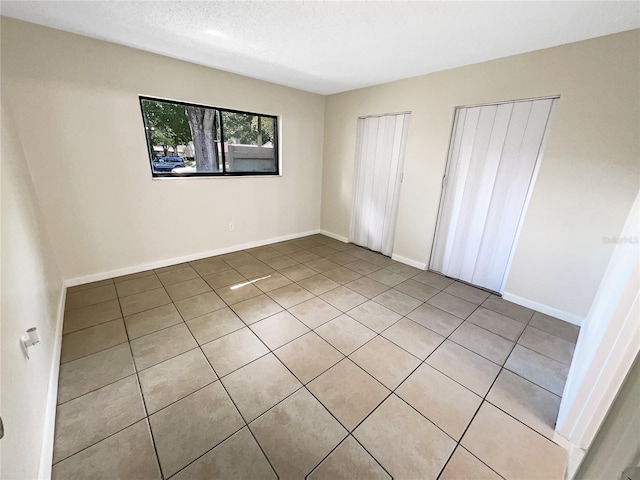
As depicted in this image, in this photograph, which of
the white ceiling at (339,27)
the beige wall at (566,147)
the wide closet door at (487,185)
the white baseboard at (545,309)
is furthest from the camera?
the wide closet door at (487,185)

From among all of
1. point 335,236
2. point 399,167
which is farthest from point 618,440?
point 335,236

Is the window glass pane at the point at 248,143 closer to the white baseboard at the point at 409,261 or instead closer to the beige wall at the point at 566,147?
the beige wall at the point at 566,147

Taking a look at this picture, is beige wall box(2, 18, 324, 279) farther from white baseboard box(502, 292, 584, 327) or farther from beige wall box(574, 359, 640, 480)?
beige wall box(574, 359, 640, 480)

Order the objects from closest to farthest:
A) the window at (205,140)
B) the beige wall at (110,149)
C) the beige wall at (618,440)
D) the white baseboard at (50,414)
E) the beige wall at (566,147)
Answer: the beige wall at (618,440), the white baseboard at (50,414), the beige wall at (566,147), the beige wall at (110,149), the window at (205,140)

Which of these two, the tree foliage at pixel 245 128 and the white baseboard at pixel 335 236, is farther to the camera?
the white baseboard at pixel 335 236

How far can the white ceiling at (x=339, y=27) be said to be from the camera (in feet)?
5.68

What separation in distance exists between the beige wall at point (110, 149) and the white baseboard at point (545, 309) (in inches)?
139

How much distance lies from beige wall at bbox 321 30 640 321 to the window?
2082 millimetres

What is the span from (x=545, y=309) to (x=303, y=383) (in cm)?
256

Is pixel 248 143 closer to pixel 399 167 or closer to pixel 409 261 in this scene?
pixel 399 167

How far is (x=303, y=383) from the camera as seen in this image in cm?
168

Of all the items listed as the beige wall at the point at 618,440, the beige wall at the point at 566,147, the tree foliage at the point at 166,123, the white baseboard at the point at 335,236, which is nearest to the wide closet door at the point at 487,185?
the beige wall at the point at 566,147

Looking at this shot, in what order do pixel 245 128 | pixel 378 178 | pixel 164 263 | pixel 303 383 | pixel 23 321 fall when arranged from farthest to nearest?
pixel 378 178 < pixel 245 128 < pixel 164 263 < pixel 303 383 < pixel 23 321

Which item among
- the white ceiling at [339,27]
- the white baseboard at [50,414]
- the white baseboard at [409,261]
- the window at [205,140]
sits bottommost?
the white baseboard at [50,414]
